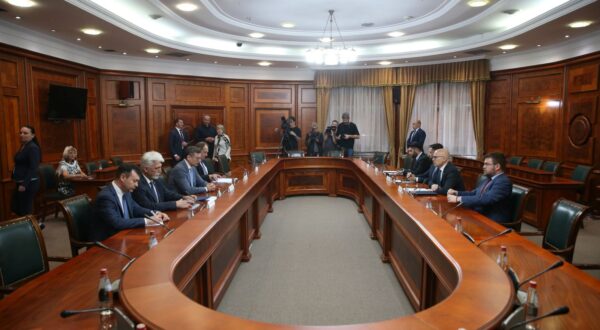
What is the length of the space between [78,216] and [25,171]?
8.41 ft

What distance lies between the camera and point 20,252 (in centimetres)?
244

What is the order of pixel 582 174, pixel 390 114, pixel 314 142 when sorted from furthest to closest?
1. pixel 390 114
2. pixel 314 142
3. pixel 582 174

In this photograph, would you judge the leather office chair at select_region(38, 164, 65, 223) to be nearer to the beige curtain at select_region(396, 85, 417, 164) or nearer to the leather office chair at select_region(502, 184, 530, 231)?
the leather office chair at select_region(502, 184, 530, 231)

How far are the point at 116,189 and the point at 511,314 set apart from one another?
2.75 meters

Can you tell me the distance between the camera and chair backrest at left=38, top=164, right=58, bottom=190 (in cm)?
595

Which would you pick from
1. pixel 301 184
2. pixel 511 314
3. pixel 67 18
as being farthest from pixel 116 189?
pixel 301 184

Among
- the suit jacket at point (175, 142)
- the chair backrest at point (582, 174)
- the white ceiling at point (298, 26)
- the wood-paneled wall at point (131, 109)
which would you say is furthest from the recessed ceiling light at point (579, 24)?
the suit jacket at point (175, 142)

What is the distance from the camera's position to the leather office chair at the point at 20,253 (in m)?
2.33

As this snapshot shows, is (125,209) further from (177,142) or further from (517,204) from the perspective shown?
(177,142)

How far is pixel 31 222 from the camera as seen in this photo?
2.57 meters

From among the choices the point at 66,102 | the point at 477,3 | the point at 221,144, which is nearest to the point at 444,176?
the point at 477,3

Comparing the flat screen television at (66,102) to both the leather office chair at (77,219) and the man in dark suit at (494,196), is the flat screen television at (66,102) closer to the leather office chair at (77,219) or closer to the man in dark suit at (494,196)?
the leather office chair at (77,219)

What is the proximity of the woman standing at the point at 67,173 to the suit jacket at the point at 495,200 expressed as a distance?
17.2 feet

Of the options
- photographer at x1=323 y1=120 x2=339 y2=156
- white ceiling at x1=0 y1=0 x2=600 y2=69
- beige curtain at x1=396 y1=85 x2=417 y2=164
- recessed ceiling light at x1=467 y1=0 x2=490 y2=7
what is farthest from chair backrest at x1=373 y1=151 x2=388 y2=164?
recessed ceiling light at x1=467 y1=0 x2=490 y2=7
